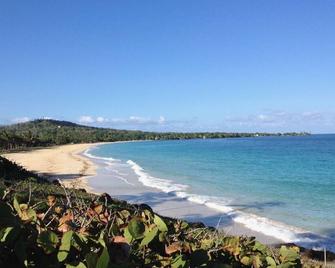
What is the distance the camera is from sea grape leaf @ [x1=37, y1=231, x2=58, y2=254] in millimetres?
1890

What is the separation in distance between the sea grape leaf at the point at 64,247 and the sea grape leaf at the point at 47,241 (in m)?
0.03

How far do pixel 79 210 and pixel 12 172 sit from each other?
45.5 ft

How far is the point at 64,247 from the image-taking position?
6.17 ft

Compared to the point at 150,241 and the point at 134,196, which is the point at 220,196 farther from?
the point at 150,241

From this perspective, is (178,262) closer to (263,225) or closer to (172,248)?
(172,248)

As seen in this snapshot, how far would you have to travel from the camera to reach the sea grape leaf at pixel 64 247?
1.86 meters

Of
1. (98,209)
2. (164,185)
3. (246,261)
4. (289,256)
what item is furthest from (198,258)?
(164,185)

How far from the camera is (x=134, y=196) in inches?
1005

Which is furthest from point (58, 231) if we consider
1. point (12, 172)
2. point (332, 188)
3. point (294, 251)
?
point (332, 188)

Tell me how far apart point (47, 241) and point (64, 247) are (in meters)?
0.07

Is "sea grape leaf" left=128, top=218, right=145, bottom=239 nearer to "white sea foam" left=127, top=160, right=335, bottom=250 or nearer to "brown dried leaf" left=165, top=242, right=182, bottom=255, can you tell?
"brown dried leaf" left=165, top=242, right=182, bottom=255

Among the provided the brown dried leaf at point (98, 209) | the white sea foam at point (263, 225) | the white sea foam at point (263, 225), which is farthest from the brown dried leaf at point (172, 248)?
the white sea foam at point (263, 225)

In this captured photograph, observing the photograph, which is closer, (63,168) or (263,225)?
(263,225)

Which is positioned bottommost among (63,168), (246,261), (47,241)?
(63,168)
